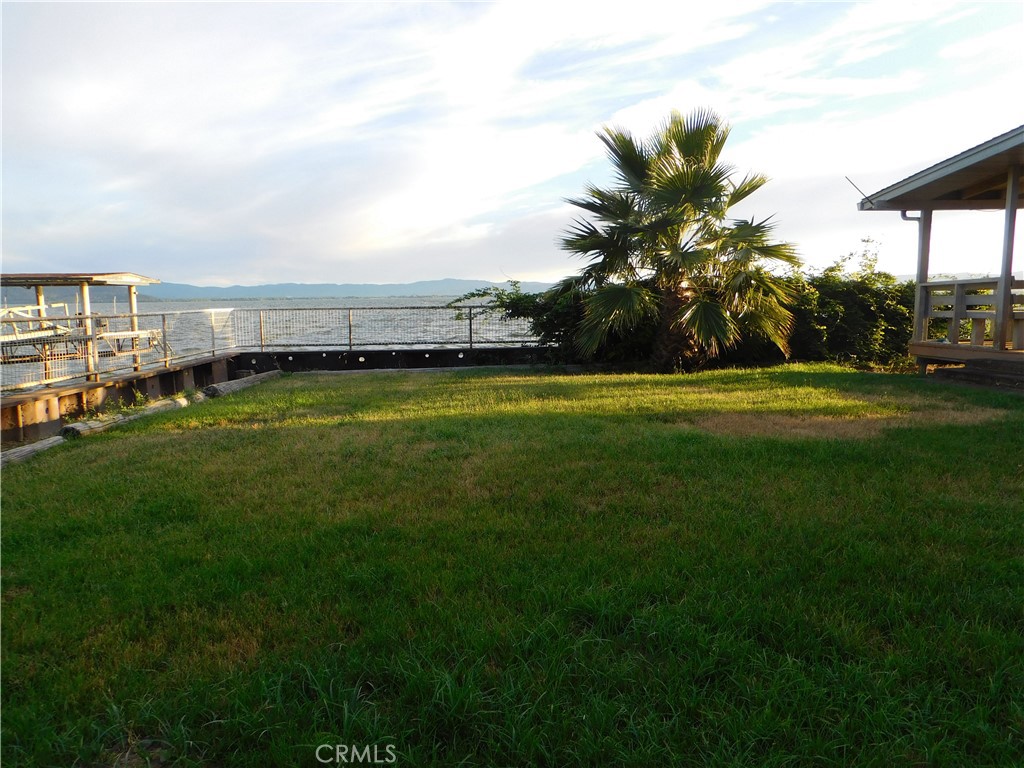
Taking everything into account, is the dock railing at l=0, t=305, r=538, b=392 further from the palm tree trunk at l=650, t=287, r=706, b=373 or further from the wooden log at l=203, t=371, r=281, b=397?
the palm tree trunk at l=650, t=287, r=706, b=373

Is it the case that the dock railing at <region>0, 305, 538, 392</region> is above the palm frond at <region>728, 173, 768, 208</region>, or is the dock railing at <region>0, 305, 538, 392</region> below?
below

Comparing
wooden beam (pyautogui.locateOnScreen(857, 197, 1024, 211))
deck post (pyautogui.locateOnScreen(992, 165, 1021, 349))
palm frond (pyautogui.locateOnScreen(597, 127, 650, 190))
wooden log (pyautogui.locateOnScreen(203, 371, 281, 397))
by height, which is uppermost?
palm frond (pyautogui.locateOnScreen(597, 127, 650, 190))

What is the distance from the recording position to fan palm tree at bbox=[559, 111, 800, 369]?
10695mm

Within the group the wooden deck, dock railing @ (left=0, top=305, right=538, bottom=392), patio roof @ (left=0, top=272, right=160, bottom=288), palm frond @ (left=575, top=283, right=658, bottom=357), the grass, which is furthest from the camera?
patio roof @ (left=0, top=272, right=160, bottom=288)

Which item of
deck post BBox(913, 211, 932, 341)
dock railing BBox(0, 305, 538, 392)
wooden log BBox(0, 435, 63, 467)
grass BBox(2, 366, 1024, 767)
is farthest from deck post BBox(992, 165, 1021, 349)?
wooden log BBox(0, 435, 63, 467)

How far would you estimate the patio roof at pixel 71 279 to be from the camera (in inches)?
453

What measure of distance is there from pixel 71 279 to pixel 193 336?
2236mm

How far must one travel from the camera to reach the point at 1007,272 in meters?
9.16

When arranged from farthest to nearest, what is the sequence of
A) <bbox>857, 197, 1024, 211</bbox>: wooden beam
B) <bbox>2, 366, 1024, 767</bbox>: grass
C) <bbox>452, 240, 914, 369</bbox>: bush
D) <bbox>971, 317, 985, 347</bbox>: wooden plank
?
<bbox>452, 240, 914, 369</bbox>: bush
<bbox>857, 197, 1024, 211</bbox>: wooden beam
<bbox>971, 317, 985, 347</bbox>: wooden plank
<bbox>2, 366, 1024, 767</bbox>: grass

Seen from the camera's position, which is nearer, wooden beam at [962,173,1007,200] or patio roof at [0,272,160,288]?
wooden beam at [962,173,1007,200]

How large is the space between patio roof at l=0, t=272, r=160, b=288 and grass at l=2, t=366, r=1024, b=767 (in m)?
7.54

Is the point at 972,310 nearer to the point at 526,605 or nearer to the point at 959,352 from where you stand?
the point at 959,352

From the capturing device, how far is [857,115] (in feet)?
33.9

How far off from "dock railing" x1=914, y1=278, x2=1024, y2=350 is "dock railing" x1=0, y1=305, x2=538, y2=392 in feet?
24.2
